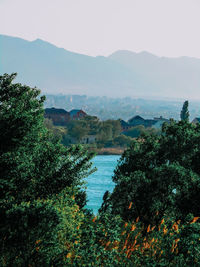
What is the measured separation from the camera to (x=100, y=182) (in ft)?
133

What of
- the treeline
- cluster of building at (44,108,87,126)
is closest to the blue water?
the treeline

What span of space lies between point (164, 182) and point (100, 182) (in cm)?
3018

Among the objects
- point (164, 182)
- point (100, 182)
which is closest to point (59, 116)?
point (100, 182)

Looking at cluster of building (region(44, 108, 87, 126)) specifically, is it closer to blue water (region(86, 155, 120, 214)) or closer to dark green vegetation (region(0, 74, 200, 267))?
blue water (region(86, 155, 120, 214))

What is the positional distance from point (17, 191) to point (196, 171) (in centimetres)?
534

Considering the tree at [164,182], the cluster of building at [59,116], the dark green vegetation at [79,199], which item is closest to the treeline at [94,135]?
the cluster of building at [59,116]

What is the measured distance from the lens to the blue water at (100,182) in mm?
32131

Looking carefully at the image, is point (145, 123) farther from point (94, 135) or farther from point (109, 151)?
point (109, 151)

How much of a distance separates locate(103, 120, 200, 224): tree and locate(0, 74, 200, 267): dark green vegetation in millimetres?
25

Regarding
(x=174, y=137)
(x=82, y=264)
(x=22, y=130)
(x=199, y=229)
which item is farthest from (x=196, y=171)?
(x=82, y=264)

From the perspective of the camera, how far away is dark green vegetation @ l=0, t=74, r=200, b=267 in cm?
636

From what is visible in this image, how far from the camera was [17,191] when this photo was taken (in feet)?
28.3

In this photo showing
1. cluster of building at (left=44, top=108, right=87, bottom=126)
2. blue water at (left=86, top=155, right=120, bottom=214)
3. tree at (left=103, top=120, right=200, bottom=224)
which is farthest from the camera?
cluster of building at (left=44, top=108, right=87, bottom=126)

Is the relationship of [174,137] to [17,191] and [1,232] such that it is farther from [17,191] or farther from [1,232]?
[1,232]
